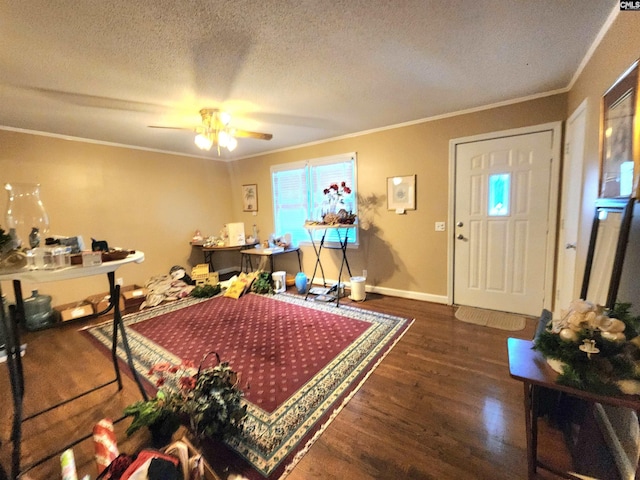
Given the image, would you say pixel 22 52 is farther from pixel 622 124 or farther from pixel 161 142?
pixel 622 124

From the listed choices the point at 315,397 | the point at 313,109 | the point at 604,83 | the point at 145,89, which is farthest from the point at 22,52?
the point at 604,83

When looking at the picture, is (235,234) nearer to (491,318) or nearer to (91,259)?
(91,259)

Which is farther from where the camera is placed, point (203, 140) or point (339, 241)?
point (339, 241)

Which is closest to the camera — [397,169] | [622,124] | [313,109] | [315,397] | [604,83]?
[622,124]

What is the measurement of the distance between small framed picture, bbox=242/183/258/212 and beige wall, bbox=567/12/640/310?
463 centimetres

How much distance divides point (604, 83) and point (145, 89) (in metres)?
3.38

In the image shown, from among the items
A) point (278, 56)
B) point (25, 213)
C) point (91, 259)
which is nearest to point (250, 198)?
point (278, 56)

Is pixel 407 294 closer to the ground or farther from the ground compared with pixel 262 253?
closer to the ground

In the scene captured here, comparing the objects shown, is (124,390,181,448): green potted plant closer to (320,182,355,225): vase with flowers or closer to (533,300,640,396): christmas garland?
(533,300,640,396): christmas garland

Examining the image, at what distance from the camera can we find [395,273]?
3.96 meters

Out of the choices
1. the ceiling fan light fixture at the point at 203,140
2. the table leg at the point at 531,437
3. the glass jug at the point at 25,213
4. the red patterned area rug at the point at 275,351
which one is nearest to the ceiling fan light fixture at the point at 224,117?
the ceiling fan light fixture at the point at 203,140

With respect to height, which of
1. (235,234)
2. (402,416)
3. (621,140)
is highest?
(621,140)

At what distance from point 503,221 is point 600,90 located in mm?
1565

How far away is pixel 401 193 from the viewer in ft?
12.4
